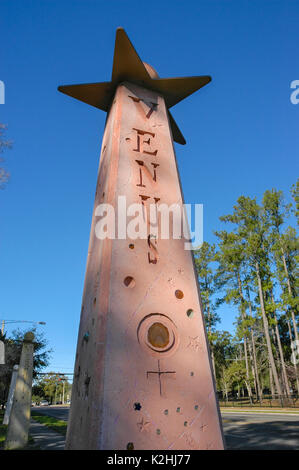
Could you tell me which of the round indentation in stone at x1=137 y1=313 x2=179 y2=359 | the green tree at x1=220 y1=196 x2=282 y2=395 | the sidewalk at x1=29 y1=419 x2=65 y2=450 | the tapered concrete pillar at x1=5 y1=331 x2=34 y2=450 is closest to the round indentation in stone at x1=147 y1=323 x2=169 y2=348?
the round indentation in stone at x1=137 y1=313 x2=179 y2=359

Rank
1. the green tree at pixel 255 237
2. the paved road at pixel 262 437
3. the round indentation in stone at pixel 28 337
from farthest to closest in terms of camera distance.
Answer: the green tree at pixel 255 237 < the round indentation in stone at pixel 28 337 < the paved road at pixel 262 437

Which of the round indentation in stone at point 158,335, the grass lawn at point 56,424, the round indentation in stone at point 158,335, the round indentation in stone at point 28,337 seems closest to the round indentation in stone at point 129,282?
the round indentation in stone at point 158,335

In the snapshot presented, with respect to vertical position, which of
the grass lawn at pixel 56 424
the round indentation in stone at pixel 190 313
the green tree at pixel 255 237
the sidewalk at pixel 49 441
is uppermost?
the green tree at pixel 255 237

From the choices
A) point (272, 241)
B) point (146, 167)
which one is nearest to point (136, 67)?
point (146, 167)

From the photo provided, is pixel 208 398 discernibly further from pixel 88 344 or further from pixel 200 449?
pixel 88 344

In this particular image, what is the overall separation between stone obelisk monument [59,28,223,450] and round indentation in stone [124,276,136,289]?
0.01m

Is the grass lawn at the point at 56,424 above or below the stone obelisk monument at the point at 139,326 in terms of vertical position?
below

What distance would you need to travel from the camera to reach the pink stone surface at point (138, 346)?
4.31 m

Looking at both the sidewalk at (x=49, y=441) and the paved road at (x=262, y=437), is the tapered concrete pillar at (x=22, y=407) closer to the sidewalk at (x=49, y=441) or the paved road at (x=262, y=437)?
the sidewalk at (x=49, y=441)

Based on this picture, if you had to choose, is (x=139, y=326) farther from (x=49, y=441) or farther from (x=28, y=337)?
(x=49, y=441)

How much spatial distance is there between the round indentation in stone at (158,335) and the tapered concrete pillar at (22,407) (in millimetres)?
7361

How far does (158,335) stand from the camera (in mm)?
5043

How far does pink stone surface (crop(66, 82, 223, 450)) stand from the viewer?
4.31m

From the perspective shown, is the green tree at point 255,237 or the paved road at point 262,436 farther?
the green tree at point 255,237
